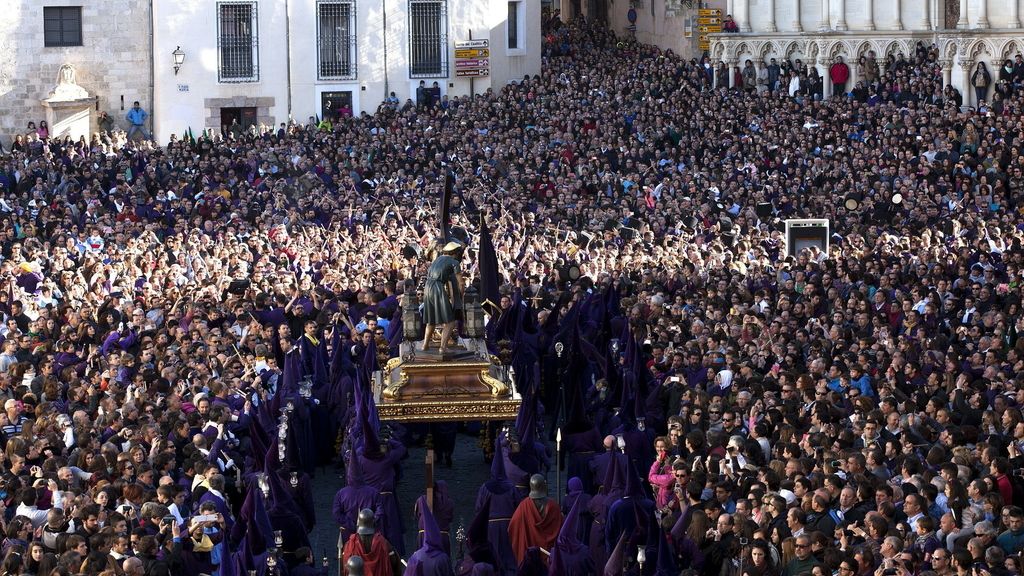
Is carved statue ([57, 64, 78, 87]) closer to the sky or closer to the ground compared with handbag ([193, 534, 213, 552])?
closer to the sky

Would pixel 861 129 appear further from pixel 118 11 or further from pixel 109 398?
pixel 109 398

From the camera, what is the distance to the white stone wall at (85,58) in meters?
46.2

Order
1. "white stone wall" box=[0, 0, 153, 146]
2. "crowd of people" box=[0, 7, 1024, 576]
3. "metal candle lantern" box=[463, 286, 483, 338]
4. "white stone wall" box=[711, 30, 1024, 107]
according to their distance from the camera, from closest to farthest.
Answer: "crowd of people" box=[0, 7, 1024, 576]
"metal candle lantern" box=[463, 286, 483, 338]
"white stone wall" box=[711, 30, 1024, 107]
"white stone wall" box=[0, 0, 153, 146]

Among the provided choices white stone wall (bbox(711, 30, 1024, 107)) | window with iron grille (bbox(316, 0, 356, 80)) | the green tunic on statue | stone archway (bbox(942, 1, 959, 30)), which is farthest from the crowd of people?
window with iron grille (bbox(316, 0, 356, 80))

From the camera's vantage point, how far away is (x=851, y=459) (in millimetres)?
16828

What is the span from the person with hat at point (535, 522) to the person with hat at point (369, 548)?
130 cm

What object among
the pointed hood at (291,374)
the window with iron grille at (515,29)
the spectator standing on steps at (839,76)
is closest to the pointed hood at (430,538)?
the pointed hood at (291,374)

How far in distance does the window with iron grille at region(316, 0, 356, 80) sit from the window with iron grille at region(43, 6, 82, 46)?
572 centimetres

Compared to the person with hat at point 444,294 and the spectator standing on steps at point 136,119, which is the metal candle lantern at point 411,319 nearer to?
the person with hat at point 444,294

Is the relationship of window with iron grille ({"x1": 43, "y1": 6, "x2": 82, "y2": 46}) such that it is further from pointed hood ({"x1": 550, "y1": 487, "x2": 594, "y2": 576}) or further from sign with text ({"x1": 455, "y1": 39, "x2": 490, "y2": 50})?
pointed hood ({"x1": 550, "y1": 487, "x2": 594, "y2": 576})

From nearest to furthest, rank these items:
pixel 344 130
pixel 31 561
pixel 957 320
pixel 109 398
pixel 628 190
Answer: pixel 31 561 → pixel 109 398 → pixel 957 320 → pixel 628 190 → pixel 344 130

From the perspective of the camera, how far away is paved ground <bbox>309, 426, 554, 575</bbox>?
2014 cm

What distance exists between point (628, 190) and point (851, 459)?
2150 centimetres

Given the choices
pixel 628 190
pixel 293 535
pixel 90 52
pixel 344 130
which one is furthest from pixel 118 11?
pixel 293 535
